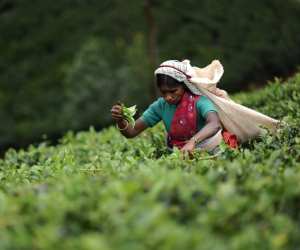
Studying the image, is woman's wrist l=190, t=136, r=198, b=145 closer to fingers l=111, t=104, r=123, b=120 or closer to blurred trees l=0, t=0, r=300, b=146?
fingers l=111, t=104, r=123, b=120

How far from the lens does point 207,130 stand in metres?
5.11

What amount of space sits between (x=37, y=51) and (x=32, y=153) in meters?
12.1

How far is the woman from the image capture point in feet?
17.1

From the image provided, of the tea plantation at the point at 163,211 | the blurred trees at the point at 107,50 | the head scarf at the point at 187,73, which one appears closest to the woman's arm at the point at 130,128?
the head scarf at the point at 187,73

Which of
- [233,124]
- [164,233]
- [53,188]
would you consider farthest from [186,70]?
[164,233]

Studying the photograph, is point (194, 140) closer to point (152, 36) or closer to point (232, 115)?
point (232, 115)

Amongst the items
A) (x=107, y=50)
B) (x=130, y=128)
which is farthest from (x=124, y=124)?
(x=107, y=50)

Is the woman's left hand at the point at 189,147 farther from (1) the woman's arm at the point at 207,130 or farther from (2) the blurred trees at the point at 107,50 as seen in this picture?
(2) the blurred trees at the point at 107,50

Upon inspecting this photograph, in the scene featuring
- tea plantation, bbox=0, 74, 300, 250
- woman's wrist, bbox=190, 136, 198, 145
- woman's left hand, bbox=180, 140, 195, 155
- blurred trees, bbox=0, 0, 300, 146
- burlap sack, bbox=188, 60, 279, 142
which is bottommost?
tea plantation, bbox=0, 74, 300, 250

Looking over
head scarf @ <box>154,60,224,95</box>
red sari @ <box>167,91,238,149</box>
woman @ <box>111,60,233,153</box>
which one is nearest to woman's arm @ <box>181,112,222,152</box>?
woman @ <box>111,60,233,153</box>

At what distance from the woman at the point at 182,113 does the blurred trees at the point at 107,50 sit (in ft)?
32.5

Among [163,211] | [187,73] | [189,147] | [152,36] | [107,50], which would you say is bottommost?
[163,211]

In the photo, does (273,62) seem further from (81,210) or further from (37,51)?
(81,210)

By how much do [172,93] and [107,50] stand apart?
11500mm
